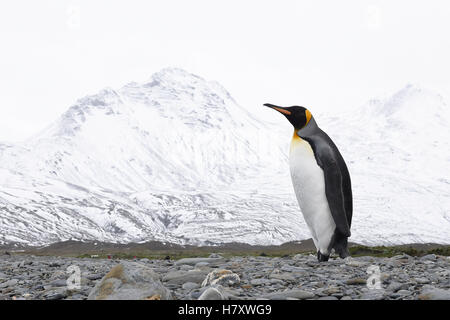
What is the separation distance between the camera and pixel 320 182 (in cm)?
788

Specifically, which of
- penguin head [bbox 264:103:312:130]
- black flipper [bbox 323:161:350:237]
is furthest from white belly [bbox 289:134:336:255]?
penguin head [bbox 264:103:312:130]

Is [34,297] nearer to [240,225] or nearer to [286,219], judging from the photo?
[240,225]

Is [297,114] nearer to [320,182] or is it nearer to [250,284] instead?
[320,182]

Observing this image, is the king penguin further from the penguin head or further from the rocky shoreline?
the rocky shoreline

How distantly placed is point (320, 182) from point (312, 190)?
0.61ft

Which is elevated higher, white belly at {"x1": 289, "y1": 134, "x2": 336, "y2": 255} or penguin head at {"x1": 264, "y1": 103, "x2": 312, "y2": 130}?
penguin head at {"x1": 264, "y1": 103, "x2": 312, "y2": 130}

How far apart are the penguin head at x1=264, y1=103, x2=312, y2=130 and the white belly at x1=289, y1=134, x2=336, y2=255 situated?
0.80 feet

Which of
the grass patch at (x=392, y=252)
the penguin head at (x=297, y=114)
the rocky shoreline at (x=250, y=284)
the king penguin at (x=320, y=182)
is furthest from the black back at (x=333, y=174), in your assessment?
the grass patch at (x=392, y=252)

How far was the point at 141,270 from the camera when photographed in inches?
188

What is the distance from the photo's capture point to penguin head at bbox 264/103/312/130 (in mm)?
7980

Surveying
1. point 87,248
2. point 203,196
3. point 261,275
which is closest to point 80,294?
point 261,275

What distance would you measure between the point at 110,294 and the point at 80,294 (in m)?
0.95
